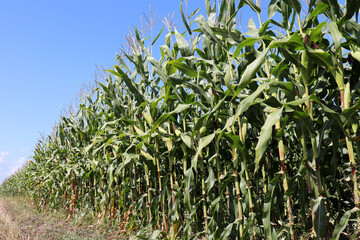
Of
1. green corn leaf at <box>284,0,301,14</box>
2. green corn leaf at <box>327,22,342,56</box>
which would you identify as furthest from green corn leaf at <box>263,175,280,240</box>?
green corn leaf at <box>284,0,301,14</box>

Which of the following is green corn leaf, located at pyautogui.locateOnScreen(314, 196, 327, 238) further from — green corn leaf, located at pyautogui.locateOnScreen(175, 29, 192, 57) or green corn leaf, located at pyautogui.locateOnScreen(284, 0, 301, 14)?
green corn leaf, located at pyautogui.locateOnScreen(175, 29, 192, 57)

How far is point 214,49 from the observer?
7.47ft

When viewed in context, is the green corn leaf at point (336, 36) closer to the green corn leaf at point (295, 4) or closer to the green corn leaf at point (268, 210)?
the green corn leaf at point (295, 4)

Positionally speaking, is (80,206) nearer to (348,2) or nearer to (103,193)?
(103,193)

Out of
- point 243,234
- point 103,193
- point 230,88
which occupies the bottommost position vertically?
point 243,234

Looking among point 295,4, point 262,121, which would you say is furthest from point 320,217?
point 295,4

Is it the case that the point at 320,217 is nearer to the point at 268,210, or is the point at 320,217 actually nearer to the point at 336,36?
the point at 268,210

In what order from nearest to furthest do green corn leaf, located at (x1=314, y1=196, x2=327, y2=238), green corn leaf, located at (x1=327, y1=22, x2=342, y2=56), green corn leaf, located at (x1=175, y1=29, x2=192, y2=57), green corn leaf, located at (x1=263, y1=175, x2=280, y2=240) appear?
green corn leaf, located at (x1=327, y1=22, x2=342, y2=56) < green corn leaf, located at (x1=314, y1=196, x2=327, y2=238) < green corn leaf, located at (x1=263, y1=175, x2=280, y2=240) < green corn leaf, located at (x1=175, y1=29, x2=192, y2=57)

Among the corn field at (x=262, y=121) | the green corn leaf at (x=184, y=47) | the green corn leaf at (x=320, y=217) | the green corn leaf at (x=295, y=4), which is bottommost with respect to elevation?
the green corn leaf at (x=320, y=217)

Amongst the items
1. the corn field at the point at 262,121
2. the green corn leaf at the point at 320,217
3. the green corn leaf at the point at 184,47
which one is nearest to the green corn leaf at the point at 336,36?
the corn field at the point at 262,121

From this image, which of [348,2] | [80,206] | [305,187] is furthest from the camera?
[80,206]

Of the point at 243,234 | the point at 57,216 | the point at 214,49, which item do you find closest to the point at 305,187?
the point at 243,234

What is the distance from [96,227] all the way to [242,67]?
3189 mm

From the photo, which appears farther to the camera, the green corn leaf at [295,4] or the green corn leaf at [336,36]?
the green corn leaf at [295,4]
